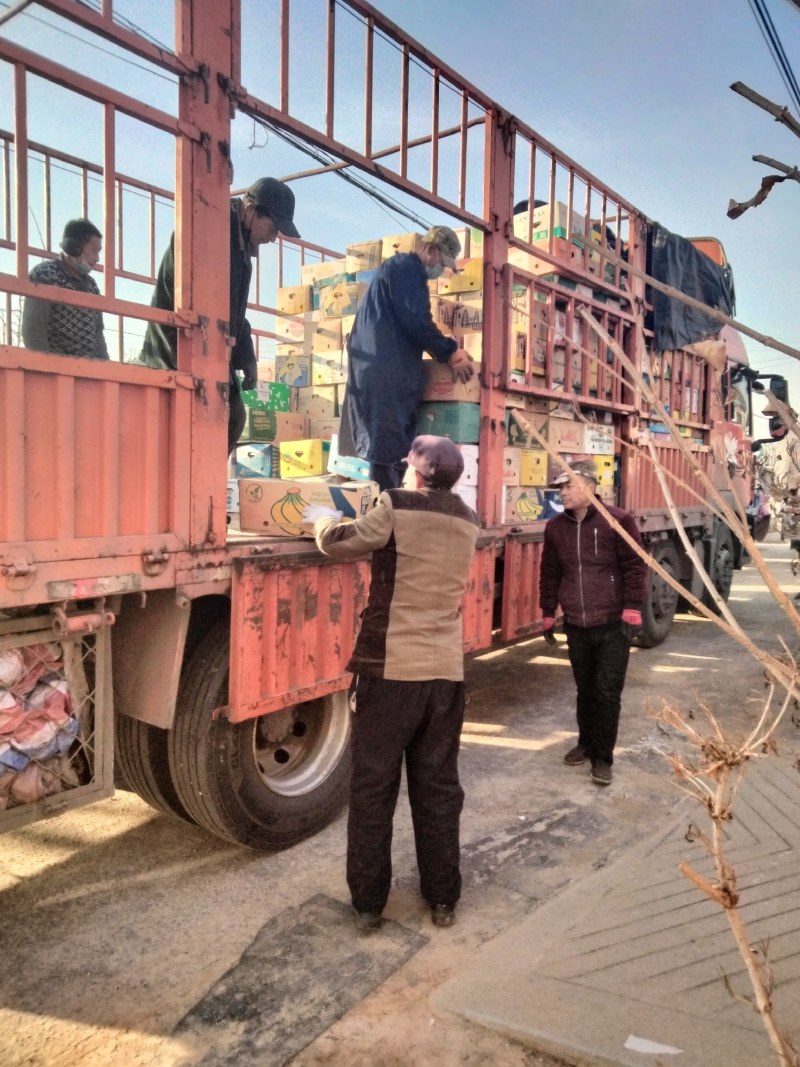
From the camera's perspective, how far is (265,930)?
2.86 m

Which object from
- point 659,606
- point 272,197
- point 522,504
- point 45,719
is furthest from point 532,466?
point 45,719

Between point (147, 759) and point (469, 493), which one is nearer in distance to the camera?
point (147, 759)

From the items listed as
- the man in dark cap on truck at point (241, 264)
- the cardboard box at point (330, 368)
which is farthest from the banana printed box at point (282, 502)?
the cardboard box at point (330, 368)

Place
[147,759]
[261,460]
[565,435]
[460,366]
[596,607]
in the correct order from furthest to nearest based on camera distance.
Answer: [565,435], [261,460], [460,366], [596,607], [147,759]

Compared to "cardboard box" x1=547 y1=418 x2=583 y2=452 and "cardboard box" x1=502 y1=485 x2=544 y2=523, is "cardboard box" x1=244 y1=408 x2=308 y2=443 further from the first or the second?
"cardboard box" x1=547 y1=418 x2=583 y2=452

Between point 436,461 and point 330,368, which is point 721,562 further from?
point 436,461

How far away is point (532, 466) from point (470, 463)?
28.1 inches

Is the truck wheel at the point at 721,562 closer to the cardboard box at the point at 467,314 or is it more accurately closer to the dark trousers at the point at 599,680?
the dark trousers at the point at 599,680

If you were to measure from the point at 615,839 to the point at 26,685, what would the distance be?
2657 millimetres

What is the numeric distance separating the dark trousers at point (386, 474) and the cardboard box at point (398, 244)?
1.45m

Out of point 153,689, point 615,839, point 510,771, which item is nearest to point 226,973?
point 153,689

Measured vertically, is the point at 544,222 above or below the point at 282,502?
above

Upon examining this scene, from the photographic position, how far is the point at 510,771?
450 centimetres

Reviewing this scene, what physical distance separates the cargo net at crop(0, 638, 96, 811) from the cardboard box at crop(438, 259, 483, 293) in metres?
3.25
